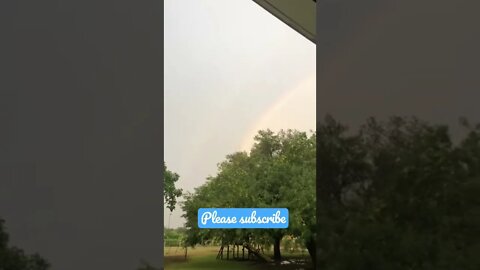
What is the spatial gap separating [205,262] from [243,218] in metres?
0.49

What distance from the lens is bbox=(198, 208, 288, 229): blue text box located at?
375 cm

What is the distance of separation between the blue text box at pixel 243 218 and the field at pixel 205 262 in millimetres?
178

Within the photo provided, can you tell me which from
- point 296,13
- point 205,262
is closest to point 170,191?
point 205,262

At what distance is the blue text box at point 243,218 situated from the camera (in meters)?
3.75

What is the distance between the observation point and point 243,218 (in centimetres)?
379

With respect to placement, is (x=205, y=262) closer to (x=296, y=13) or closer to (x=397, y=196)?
(x=397, y=196)
